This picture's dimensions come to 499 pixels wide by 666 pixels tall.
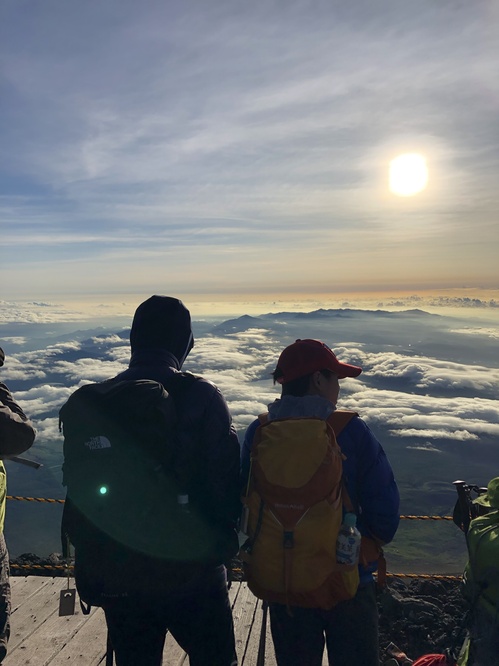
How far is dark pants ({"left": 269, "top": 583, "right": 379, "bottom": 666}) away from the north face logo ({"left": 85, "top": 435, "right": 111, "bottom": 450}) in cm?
145

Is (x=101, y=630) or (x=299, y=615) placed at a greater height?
(x=299, y=615)

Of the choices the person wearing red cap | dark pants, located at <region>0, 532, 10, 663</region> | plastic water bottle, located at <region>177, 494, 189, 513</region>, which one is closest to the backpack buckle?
the person wearing red cap

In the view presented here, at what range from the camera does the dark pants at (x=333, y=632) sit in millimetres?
3203

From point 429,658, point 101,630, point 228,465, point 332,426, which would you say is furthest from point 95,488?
point 101,630

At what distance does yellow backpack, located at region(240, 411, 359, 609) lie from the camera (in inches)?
124

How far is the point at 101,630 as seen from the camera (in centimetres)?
581

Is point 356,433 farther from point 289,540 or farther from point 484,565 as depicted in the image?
point 484,565

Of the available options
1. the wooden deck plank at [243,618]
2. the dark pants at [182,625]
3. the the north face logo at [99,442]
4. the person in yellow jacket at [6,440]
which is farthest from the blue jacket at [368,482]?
the wooden deck plank at [243,618]

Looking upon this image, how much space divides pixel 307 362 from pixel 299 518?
97 cm

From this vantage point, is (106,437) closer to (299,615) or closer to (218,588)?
(218,588)

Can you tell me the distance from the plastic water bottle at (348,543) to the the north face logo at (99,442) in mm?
1451

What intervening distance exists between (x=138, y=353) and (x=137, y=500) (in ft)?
2.91

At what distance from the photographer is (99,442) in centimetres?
293

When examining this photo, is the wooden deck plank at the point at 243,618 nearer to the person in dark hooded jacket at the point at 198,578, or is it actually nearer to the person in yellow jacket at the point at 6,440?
the person in yellow jacket at the point at 6,440
